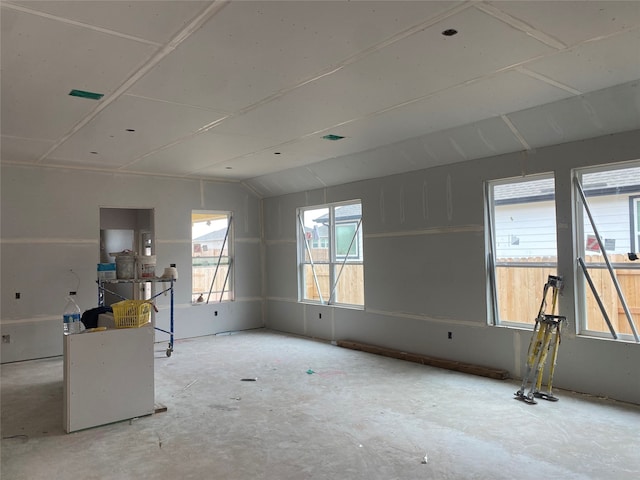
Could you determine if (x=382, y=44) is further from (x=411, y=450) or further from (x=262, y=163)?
(x=262, y=163)

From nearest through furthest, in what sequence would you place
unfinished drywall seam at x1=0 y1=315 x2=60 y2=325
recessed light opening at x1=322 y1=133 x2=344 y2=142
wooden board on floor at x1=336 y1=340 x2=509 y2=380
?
1. wooden board on floor at x1=336 y1=340 x2=509 y2=380
2. recessed light opening at x1=322 y1=133 x2=344 y2=142
3. unfinished drywall seam at x1=0 y1=315 x2=60 y2=325

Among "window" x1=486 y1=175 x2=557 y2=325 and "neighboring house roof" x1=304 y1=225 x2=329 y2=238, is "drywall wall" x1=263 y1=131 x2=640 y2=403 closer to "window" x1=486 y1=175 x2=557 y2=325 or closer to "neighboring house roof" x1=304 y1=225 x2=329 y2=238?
"window" x1=486 y1=175 x2=557 y2=325

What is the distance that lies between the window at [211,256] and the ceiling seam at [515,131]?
558 cm

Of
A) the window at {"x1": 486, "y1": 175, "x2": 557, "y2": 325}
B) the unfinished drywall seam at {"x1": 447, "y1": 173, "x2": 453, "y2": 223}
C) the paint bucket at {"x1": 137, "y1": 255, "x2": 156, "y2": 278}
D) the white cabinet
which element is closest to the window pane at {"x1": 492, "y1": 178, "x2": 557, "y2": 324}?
the window at {"x1": 486, "y1": 175, "x2": 557, "y2": 325}

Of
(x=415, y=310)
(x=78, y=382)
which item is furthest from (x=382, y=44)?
(x=415, y=310)

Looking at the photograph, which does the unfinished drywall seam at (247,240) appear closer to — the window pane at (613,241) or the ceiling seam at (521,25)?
the window pane at (613,241)

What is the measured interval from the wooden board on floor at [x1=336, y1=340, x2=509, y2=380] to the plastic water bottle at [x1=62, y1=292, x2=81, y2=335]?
3.80 metres

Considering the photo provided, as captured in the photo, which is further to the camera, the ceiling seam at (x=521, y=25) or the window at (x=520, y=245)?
the window at (x=520, y=245)

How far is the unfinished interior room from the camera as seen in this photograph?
3.02 meters

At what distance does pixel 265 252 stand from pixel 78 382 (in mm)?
5526

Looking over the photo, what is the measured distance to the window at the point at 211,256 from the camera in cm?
857

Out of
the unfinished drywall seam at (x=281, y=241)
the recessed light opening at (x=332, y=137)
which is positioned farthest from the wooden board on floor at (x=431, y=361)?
the recessed light opening at (x=332, y=137)

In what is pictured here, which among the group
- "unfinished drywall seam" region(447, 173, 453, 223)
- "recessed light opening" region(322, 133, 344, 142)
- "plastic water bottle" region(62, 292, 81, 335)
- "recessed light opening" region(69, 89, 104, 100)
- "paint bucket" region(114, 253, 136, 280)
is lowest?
"plastic water bottle" region(62, 292, 81, 335)

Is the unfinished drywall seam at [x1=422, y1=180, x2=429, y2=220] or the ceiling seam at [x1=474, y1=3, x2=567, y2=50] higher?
the ceiling seam at [x1=474, y1=3, x2=567, y2=50]
